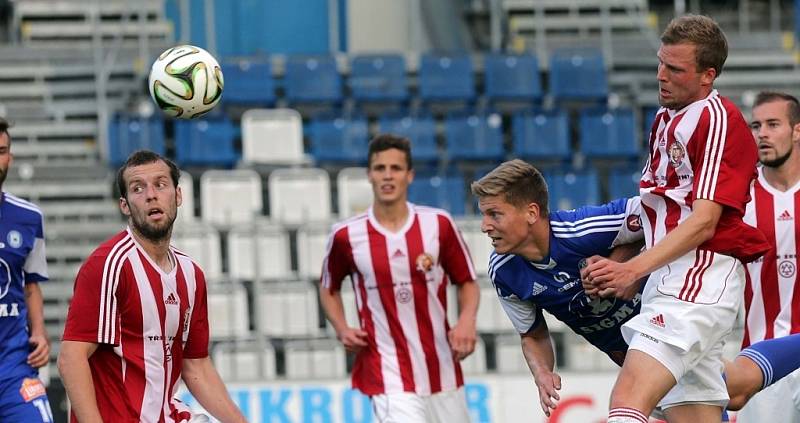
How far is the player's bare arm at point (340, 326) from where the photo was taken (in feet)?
25.6

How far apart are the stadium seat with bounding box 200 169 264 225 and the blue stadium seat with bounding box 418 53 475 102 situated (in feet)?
9.91

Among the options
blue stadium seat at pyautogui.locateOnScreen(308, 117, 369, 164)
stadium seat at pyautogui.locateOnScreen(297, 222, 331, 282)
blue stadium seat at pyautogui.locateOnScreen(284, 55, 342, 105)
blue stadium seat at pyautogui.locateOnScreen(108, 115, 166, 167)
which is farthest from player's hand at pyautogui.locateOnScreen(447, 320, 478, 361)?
blue stadium seat at pyautogui.locateOnScreen(284, 55, 342, 105)

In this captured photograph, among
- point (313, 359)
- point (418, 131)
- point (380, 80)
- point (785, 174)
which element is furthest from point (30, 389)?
point (380, 80)

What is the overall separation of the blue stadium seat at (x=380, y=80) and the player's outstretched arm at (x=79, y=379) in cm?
1008

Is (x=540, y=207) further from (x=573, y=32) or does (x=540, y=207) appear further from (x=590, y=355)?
(x=573, y=32)

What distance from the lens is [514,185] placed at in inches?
227

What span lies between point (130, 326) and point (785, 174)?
3.46 meters

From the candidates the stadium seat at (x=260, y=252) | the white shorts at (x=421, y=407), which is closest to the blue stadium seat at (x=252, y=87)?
the stadium seat at (x=260, y=252)

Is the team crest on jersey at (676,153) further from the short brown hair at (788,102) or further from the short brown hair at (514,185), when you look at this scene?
the short brown hair at (788,102)

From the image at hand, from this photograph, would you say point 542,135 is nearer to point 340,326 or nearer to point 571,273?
point 340,326

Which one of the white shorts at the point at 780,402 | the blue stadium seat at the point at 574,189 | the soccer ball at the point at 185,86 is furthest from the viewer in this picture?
the blue stadium seat at the point at 574,189

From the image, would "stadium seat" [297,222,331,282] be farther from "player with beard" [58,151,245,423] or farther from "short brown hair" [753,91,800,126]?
"player with beard" [58,151,245,423]

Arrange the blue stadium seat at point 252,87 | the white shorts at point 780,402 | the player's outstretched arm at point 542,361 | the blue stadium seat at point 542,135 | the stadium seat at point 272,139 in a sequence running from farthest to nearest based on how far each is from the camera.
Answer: the blue stadium seat at point 252,87
the blue stadium seat at point 542,135
the stadium seat at point 272,139
the white shorts at point 780,402
the player's outstretched arm at point 542,361

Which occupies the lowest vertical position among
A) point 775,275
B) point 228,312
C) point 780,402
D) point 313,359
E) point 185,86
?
point 313,359
